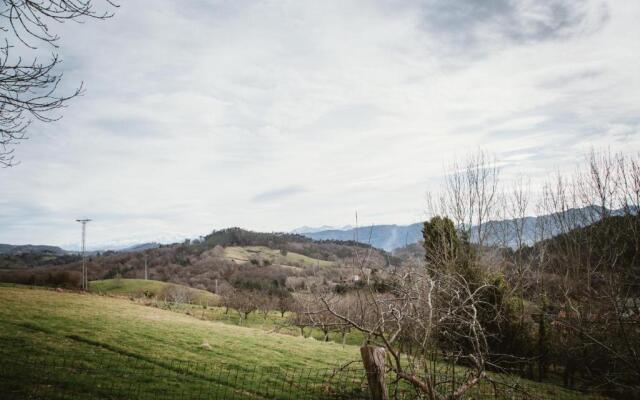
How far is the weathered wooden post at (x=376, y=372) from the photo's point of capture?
18.1 ft

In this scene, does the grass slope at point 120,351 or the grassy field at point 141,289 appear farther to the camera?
the grassy field at point 141,289

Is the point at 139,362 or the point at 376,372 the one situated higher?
the point at 376,372

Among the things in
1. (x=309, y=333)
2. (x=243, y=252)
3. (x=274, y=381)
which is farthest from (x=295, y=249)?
(x=274, y=381)

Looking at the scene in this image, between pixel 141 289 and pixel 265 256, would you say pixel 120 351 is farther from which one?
pixel 265 256

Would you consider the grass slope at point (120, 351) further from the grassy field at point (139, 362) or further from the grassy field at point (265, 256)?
the grassy field at point (265, 256)

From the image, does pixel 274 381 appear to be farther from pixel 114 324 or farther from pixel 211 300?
pixel 211 300

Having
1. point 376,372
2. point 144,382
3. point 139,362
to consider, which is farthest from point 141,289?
point 376,372

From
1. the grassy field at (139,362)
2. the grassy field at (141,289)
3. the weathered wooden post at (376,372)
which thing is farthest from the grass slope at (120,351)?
the grassy field at (141,289)

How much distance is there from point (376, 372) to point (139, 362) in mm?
9319

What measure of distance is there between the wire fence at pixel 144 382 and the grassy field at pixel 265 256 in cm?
11249

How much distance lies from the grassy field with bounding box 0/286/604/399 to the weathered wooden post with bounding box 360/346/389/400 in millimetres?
642

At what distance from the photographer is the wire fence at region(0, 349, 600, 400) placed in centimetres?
759

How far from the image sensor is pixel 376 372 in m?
5.52

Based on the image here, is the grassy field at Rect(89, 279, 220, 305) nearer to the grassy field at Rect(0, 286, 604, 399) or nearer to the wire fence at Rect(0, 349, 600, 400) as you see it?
the grassy field at Rect(0, 286, 604, 399)
